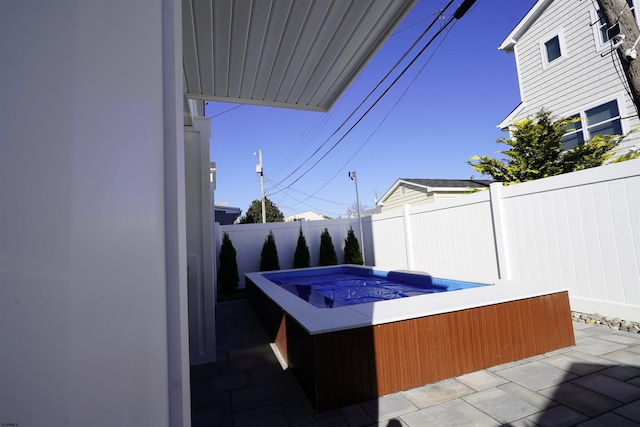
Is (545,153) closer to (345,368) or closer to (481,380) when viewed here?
(481,380)

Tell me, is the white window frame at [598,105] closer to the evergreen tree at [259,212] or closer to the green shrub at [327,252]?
the green shrub at [327,252]

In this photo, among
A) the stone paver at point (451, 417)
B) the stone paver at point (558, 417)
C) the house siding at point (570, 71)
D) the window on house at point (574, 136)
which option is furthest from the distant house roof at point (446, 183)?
the stone paver at point (451, 417)

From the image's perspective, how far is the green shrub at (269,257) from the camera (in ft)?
32.3

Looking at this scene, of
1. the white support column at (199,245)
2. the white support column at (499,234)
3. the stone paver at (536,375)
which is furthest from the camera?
the white support column at (499,234)

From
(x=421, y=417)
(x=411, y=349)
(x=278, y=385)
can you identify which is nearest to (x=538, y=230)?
(x=411, y=349)

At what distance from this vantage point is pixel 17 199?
0.30 metres

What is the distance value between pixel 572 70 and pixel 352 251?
25.3 ft

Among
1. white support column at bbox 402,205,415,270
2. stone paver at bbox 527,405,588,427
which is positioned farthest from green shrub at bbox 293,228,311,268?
stone paver at bbox 527,405,588,427

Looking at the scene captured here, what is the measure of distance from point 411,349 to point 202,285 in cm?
260

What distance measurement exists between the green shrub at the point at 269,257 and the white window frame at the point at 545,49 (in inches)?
372

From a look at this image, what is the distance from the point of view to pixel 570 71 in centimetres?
802

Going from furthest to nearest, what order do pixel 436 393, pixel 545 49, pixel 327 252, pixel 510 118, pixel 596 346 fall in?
pixel 327 252 → pixel 510 118 → pixel 545 49 → pixel 596 346 → pixel 436 393

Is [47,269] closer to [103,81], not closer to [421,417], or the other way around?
[103,81]

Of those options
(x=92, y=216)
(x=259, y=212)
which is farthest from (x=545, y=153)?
(x=259, y=212)
